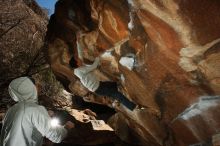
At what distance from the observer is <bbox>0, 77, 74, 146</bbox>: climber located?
4574 millimetres

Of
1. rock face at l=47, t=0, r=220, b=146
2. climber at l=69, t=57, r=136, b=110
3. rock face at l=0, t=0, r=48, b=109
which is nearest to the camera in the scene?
rock face at l=47, t=0, r=220, b=146

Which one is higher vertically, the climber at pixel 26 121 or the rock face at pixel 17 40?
the climber at pixel 26 121

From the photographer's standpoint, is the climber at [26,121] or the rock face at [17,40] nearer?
the climber at [26,121]

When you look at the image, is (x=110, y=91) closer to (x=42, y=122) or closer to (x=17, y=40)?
(x=42, y=122)

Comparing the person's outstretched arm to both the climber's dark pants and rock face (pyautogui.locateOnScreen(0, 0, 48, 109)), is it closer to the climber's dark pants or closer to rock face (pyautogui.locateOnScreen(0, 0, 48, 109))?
the climber's dark pants

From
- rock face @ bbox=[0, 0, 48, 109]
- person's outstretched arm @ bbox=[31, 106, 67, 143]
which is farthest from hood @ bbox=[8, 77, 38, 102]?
rock face @ bbox=[0, 0, 48, 109]

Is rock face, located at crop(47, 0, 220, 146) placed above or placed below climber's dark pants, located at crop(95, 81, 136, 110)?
above

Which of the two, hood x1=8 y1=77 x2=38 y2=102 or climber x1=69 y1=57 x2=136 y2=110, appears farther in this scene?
climber x1=69 y1=57 x2=136 y2=110

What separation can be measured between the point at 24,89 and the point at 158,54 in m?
2.22

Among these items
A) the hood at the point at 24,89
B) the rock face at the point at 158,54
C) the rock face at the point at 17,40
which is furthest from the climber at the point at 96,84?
the rock face at the point at 17,40

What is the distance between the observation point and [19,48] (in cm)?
1491

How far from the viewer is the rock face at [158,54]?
433 cm

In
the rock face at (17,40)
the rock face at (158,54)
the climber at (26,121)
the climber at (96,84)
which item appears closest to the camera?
the rock face at (158,54)

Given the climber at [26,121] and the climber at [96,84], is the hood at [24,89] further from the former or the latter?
the climber at [96,84]
